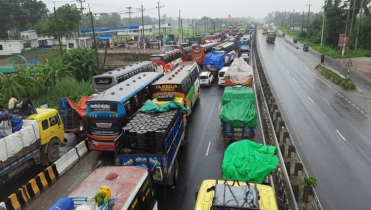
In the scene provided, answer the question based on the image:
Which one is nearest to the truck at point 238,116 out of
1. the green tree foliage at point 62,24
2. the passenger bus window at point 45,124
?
the passenger bus window at point 45,124

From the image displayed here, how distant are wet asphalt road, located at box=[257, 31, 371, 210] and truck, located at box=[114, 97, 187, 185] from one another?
6.22 meters

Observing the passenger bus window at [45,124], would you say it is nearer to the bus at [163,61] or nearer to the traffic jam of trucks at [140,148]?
the traffic jam of trucks at [140,148]

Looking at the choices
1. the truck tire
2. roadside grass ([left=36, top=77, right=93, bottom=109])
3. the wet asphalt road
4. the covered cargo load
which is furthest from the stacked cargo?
roadside grass ([left=36, top=77, right=93, bottom=109])

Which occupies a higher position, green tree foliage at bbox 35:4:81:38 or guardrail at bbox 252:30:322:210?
green tree foliage at bbox 35:4:81:38

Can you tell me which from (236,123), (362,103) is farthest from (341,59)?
(236,123)

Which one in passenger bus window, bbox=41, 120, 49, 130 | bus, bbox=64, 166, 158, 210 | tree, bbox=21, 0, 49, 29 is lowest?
passenger bus window, bbox=41, 120, 49, 130

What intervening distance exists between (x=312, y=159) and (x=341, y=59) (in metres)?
40.7

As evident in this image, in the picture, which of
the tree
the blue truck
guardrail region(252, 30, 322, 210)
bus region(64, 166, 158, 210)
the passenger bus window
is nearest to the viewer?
bus region(64, 166, 158, 210)

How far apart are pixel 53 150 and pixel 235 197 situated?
10.7 m

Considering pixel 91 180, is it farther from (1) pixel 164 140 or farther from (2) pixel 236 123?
(2) pixel 236 123

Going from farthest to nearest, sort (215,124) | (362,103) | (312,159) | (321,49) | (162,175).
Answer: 1. (321,49)
2. (362,103)
3. (215,124)
4. (312,159)
5. (162,175)

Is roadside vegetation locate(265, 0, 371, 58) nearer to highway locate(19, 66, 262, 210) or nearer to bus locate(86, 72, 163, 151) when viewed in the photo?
highway locate(19, 66, 262, 210)

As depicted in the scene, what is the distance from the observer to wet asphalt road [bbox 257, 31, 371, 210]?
11422 millimetres

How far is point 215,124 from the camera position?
63.3ft
